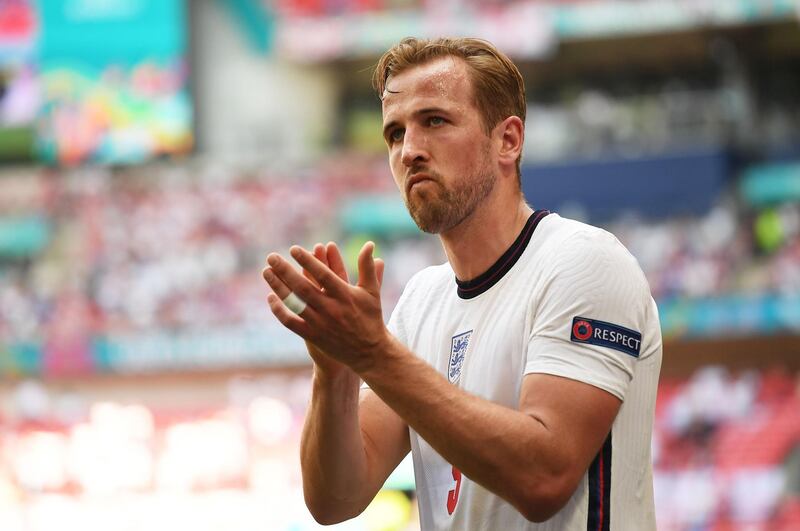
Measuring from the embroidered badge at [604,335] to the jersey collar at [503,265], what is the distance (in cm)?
34

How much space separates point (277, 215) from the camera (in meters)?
23.3

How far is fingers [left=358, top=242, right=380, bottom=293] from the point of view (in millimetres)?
2188

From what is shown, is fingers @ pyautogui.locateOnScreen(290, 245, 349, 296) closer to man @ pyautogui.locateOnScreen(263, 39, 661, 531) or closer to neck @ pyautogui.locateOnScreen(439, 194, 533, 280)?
man @ pyautogui.locateOnScreen(263, 39, 661, 531)

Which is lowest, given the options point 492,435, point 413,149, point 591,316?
point 492,435

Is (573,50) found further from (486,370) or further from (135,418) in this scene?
(486,370)

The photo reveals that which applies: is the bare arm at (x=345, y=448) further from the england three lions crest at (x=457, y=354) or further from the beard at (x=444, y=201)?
the beard at (x=444, y=201)

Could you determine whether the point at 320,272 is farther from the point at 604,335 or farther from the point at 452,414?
the point at 604,335

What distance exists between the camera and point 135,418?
65.2 ft

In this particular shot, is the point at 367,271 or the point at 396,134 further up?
the point at 396,134

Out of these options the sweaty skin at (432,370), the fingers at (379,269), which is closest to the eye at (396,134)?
the sweaty skin at (432,370)

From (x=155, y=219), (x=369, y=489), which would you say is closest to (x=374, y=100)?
(x=155, y=219)

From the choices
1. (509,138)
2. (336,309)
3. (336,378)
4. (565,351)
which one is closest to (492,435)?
(565,351)

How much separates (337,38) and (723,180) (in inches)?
358

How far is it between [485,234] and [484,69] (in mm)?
384
